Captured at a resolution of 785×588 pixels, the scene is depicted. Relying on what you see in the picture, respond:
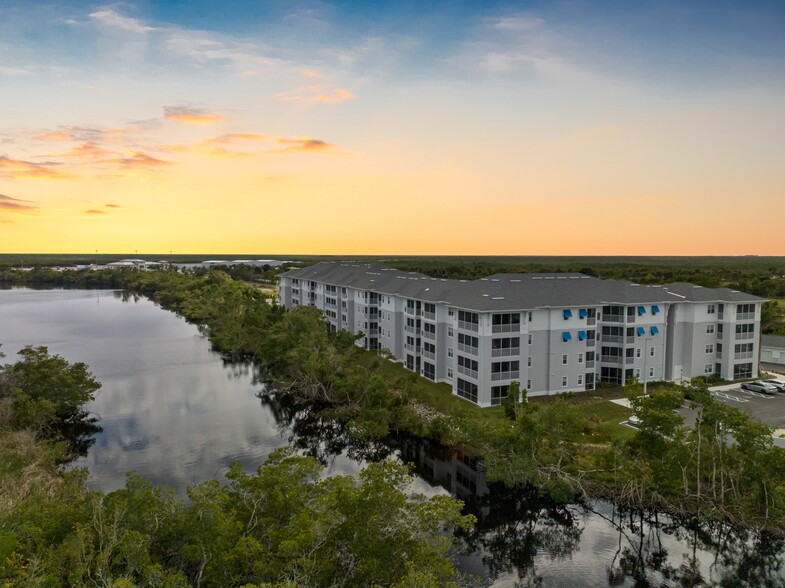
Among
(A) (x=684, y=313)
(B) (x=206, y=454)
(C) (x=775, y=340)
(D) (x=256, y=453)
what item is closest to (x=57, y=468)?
(B) (x=206, y=454)

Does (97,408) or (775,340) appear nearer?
(97,408)

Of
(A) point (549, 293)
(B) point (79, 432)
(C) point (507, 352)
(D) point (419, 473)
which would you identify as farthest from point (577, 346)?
(B) point (79, 432)

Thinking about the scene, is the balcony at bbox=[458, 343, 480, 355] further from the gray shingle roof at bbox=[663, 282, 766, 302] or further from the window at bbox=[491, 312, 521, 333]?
the gray shingle roof at bbox=[663, 282, 766, 302]

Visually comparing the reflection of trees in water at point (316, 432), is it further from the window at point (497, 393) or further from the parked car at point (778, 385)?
A: the parked car at point (778, 385)

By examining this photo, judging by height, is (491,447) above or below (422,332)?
below

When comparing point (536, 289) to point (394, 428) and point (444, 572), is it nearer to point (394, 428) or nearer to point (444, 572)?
point (394, 428)
